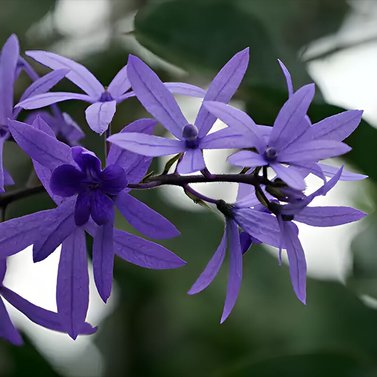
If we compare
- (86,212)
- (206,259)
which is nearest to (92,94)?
(86,212)

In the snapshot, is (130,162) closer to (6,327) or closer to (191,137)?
(191,137)

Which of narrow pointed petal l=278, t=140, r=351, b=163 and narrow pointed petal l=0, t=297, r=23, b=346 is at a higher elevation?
narrow pointed petal l=278, t=140, r=351, b=163

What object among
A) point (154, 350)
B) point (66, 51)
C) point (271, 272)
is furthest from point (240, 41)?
point (154, 350)

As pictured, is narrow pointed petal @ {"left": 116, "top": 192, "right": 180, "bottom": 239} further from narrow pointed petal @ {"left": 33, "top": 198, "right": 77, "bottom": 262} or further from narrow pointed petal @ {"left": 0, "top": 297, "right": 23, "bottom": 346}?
narrow pointed petal @ {"left": 0, "top": 297, "right": 23, "bottom": 346}

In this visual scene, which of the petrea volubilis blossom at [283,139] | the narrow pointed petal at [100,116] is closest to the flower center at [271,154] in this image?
the petrea volubilis blossom at [283,139]

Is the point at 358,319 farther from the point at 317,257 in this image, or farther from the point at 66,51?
the point at 66,51

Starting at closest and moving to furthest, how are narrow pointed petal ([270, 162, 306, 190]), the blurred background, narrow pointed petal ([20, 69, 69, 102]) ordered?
narrow pointed petal ([270, 162, 306, 190]) → narrow pointed petal ([20, 69, 69, 102]) → the blurred background

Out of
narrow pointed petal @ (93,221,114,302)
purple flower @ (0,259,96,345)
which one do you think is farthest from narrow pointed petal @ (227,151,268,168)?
purple flower @ (0,259,96,345)
